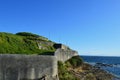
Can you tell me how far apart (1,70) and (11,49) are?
7.78 metres

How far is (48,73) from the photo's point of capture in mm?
22609

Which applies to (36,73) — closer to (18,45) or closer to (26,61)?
(26,61)

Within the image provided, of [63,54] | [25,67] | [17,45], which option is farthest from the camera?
[63,54]

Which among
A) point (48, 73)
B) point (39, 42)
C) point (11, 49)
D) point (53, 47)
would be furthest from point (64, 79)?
point (53, 47)

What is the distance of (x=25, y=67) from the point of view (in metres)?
21.0

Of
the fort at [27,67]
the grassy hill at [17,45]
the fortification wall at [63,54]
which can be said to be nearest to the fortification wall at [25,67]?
the fort at [27,67]

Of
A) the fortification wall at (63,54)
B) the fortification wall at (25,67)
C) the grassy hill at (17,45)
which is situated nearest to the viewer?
the fortification wall at (25,67)

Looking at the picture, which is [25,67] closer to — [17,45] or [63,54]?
[17,45]

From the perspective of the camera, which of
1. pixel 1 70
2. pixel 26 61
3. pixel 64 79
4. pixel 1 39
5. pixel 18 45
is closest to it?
pixel 1 70

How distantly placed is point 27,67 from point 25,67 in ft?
0.62

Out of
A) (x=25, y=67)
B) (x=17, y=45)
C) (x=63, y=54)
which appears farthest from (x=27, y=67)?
(x=63, y=54)

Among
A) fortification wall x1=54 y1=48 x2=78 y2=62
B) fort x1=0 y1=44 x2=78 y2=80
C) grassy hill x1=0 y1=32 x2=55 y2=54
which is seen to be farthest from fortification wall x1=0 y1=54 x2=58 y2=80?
fortification wall x1=54 y1=48 x2=78 y2=62

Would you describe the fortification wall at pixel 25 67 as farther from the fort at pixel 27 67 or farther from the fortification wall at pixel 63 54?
the fortification wall at pixel 63 54

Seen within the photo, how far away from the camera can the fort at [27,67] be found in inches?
789
